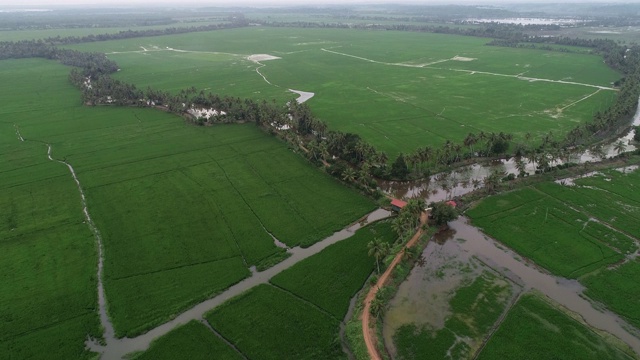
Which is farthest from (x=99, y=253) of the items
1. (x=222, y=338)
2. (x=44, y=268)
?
(x=222, y=338)

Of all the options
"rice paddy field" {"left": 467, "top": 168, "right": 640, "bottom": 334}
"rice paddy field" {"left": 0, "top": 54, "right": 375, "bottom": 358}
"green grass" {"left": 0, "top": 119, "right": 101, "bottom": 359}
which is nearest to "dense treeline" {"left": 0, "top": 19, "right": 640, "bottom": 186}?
"rice paddy field" {"left": 0, "top": 54, "right": 375, "bottom": 358}

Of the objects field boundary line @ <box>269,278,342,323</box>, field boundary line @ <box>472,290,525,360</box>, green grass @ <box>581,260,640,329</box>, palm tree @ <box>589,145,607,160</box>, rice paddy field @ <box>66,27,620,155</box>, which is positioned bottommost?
field boundary line @ <box>269,278,342,323</box>

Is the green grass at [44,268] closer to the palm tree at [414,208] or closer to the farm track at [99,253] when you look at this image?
the farm track at [99,253]

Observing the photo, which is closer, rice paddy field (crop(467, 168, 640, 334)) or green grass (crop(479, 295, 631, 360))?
green grass (crop(479, 295, 631, 360))

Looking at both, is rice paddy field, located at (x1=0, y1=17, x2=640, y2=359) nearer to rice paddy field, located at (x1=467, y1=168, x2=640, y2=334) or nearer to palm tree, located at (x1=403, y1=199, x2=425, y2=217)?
rice paddy field, located at (x1=467, y1=168, x2=640, y2=334)

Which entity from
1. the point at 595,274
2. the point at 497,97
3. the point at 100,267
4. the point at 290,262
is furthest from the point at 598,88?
the point at 100,267

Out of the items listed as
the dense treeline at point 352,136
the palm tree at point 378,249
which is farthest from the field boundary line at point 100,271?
the dense treeline at point 352,136
